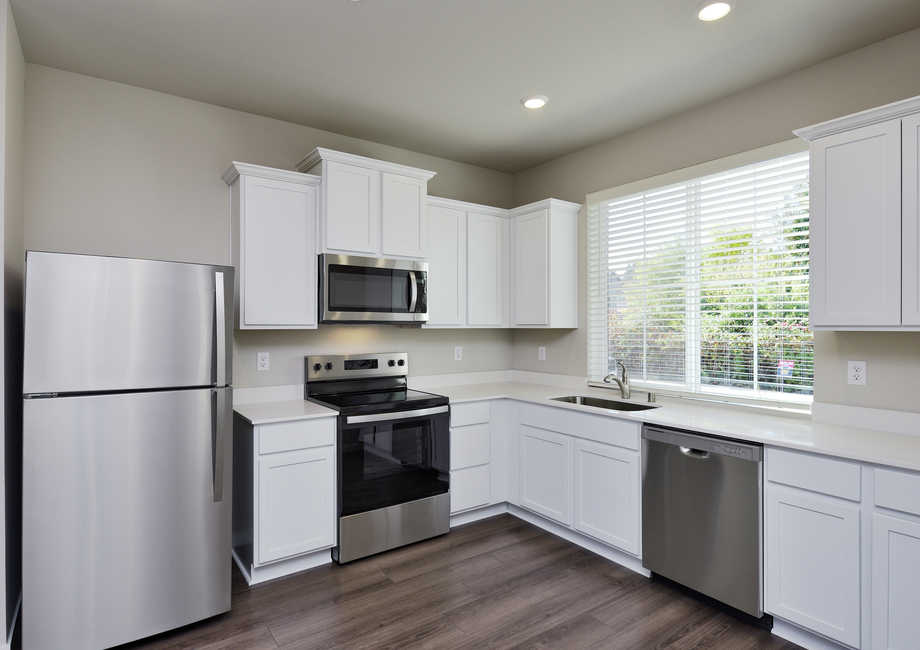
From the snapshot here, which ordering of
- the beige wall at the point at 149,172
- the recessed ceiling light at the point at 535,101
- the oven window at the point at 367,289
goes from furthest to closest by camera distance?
the oven window at the point at 367,289 < the recessed ceiling light at the point at 535,101 < the beige wall at the point at 149,172

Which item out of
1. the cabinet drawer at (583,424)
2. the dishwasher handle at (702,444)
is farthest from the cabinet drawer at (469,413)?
the dishwasher handle at (702,444)

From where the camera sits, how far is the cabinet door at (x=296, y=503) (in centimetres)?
264

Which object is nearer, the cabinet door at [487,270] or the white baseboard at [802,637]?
the white baseboard at [802,637]

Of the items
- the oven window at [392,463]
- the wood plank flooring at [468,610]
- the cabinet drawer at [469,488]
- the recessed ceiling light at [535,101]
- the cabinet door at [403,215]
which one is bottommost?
the wood plank flooring at [468,610]

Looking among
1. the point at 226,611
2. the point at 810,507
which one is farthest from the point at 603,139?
the point at 226,611

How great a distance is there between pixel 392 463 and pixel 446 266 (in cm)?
145

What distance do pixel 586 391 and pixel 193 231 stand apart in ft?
9.13

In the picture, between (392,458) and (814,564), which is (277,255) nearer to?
(392,458)

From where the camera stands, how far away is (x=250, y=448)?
270 centimetres

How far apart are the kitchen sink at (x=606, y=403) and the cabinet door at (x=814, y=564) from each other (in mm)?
1035

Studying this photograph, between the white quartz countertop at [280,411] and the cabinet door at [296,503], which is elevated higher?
the white quartz countertop at [280,411]

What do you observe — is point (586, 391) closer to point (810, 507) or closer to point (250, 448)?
point (810, 507)

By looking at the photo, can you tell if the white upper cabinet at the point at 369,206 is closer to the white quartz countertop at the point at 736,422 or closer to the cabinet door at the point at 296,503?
the white quartz countertop at the point at 736,422

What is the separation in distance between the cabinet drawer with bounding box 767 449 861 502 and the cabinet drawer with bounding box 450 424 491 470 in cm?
174
